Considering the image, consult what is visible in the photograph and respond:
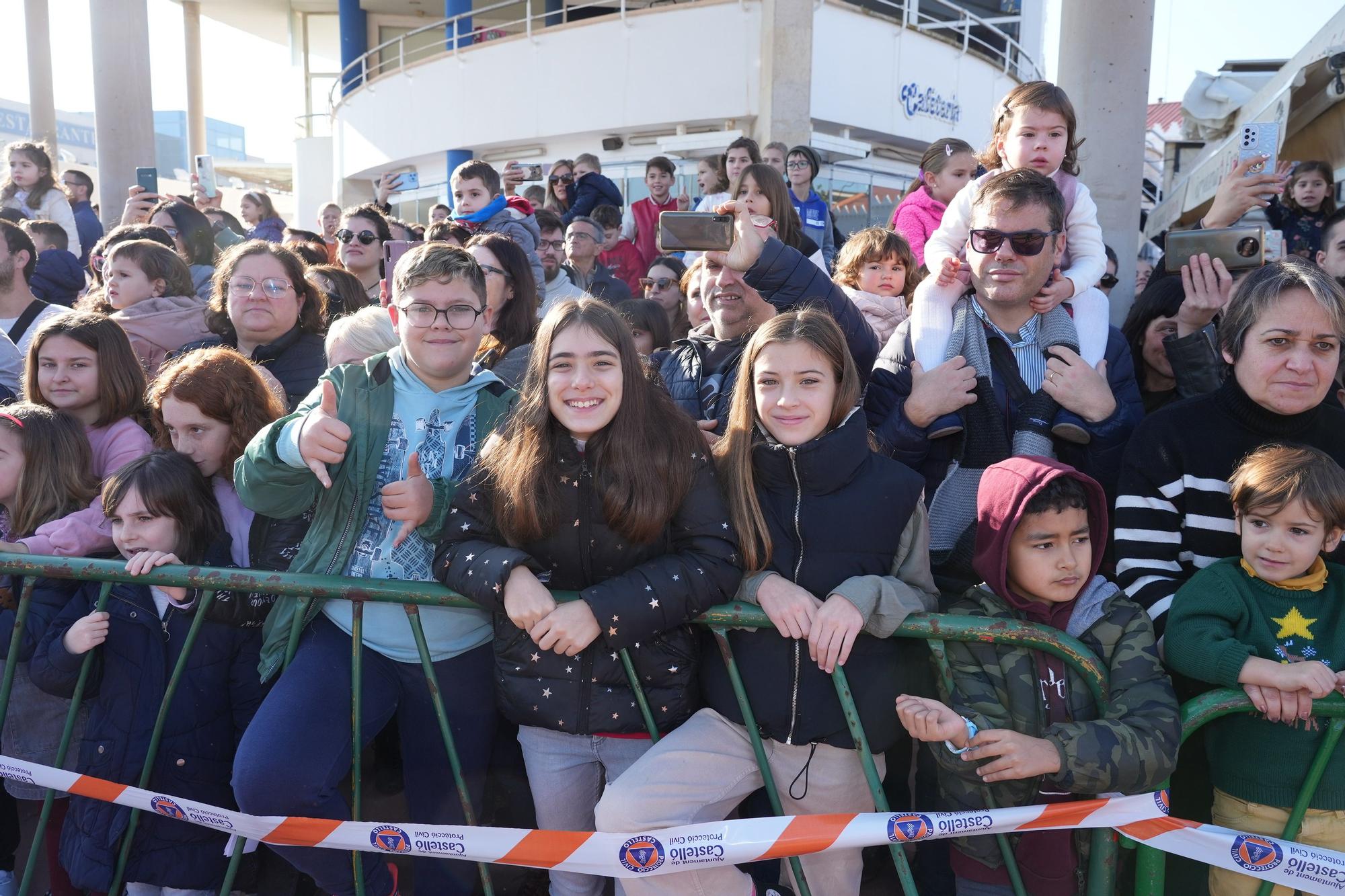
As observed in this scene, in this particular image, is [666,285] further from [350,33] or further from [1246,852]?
[350,33]

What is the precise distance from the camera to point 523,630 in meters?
2.50

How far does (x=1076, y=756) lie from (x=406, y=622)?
73.2 inches

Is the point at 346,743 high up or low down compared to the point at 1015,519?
down

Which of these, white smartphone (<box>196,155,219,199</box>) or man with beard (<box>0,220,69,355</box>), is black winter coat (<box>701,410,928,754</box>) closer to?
man with beard (<box>0,220,69,355</box>)

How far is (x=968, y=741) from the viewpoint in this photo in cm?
220

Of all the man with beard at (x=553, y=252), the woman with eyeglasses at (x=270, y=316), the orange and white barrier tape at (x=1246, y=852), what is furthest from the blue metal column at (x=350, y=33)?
the orange and white barrier tape at (x=1246, y=852)

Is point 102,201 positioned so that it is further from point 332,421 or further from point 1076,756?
point 1076,756

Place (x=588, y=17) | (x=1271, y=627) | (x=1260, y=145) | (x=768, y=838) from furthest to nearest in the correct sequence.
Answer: (x=588, y=17) → (x=1260, y=145) → (x=1271, y=627) → (x=768, y=838)

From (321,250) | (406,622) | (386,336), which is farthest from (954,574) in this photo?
(321,250)

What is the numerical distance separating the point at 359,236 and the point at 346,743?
172 inches

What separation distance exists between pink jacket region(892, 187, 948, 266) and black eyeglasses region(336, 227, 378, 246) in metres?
3.47

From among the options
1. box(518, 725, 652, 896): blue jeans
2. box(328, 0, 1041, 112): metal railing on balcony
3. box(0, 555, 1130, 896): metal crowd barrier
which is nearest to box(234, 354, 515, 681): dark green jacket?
box(0, 555, 1130, 896): metal crowd barrier

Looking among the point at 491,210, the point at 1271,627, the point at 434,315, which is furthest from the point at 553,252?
the point at 1271,627

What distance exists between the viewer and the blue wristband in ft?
7.22
